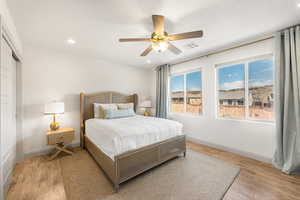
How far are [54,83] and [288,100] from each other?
16.4ft

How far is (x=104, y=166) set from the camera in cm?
202

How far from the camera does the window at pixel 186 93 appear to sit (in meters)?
3.79

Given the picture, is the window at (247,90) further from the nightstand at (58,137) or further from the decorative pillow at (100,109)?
the nightstand at (58,137)

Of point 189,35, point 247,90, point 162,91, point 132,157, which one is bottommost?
point 132,157

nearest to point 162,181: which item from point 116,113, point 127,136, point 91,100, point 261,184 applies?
point 127,136

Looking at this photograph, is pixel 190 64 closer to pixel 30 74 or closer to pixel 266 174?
pixel 266 174

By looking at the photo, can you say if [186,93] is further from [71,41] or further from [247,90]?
[71,41]

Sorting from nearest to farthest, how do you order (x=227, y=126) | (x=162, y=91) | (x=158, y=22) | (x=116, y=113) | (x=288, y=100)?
(x=158, y=22), (x=288, y=100), (x=227, y=126), (x=116, y=113), (x=162, y=91)

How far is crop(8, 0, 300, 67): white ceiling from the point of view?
163 cm

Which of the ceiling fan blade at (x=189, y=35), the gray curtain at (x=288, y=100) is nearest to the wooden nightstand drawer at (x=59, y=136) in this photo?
the ceiling fan blade at (x=189, y=35)

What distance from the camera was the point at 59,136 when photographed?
2680 mm

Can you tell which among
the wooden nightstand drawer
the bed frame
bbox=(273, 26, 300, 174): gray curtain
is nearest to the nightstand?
the wooden nightstand drawer

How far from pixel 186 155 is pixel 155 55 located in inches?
110

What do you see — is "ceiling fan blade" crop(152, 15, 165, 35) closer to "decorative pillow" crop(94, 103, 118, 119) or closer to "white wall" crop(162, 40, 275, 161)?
"white wall" crop(162, 40, 275, 161)
